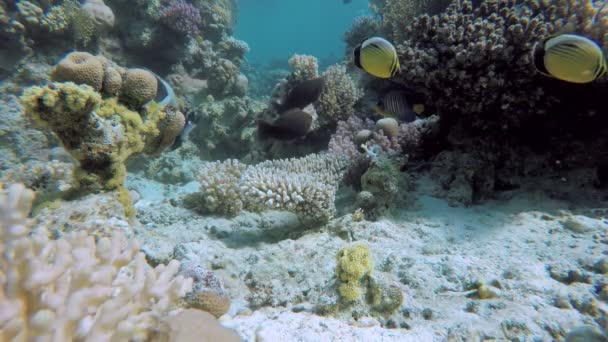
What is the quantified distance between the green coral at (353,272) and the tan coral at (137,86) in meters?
2.60

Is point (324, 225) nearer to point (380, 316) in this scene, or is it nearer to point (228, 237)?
point (228, 237)

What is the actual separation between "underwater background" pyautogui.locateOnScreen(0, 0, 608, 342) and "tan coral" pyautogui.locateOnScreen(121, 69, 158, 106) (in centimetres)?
1

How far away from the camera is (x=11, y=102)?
6.56 meters

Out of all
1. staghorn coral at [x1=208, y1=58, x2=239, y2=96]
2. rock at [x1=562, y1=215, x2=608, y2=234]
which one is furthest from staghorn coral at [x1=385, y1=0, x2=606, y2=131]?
staghorn coral at [x1=208, y1=58, x2=239, y2=96]

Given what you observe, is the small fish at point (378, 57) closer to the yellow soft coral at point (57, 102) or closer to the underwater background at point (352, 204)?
the underwater background at point (352, 204)

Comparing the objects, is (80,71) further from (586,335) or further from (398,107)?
(586,335)

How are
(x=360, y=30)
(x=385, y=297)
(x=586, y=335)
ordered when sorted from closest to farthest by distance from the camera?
(x=586, y=335)
(x=385, y=297)
(x=360, y=30)

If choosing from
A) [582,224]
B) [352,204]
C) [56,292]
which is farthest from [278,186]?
[582,224]

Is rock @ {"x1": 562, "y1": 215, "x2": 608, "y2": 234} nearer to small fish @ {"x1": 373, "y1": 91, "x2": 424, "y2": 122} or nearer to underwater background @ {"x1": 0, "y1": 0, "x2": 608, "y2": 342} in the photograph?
underwater background @ {"x1": 0, "y1": 0, "x2": 608, "y2": 342}

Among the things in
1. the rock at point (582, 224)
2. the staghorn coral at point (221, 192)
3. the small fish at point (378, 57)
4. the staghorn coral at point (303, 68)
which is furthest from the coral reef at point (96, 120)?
the rock at point (582, 224)

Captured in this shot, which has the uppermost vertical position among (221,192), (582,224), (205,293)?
(582,224)

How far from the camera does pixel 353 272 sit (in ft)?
7.49

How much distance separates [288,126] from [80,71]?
→ 3031 mm

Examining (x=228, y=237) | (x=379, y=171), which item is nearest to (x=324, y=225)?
(x=379, y=171)
